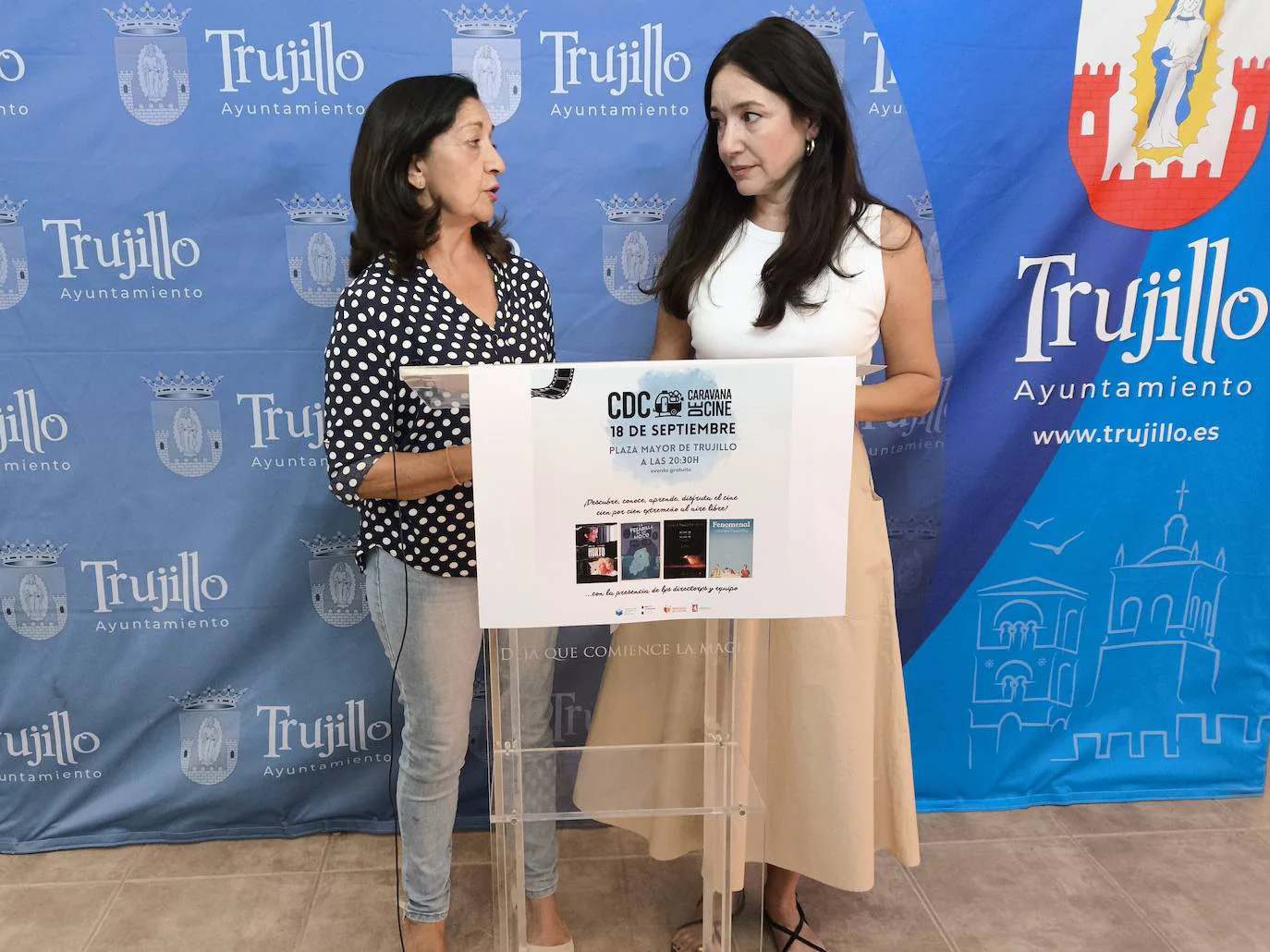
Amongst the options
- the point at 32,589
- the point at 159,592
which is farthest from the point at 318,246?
the point at 32,589

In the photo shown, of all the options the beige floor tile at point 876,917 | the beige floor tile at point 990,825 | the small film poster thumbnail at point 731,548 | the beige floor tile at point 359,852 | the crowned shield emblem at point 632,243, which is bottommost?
the beige floor tile at point 876,917

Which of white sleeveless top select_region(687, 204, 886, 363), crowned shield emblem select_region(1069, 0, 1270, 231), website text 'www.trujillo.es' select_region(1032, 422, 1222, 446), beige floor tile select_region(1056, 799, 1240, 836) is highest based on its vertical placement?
crowned shield emblem select_region(1069, 0, 1270, 231)

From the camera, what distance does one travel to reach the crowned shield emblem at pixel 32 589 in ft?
7.91

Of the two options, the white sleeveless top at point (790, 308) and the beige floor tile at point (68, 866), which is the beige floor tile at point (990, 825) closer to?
the white sleeveless top at point (790, 308)

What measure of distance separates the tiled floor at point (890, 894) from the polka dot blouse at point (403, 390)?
911mm

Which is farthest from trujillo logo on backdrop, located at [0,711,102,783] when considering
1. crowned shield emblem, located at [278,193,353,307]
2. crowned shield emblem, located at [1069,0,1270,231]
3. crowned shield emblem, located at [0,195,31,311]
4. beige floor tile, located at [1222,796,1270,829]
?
beige floor tile, located at [1222,796,1270,829]

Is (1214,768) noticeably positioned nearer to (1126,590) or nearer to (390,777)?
(1126,590)

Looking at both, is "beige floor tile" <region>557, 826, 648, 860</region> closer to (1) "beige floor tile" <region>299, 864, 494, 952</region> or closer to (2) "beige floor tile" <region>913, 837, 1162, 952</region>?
(1) "beige floor tile" <region>299, 864, 494, 952</region>

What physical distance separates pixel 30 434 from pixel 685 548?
64.7 inches

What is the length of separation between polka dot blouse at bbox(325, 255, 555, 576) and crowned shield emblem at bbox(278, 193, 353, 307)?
1.95 feet

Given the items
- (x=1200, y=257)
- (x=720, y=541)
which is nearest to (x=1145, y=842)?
(x=1200, y=257)

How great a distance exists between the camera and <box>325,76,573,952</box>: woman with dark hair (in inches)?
67.0

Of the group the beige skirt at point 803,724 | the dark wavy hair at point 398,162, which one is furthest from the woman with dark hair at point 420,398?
the beige skirt at point 803,724

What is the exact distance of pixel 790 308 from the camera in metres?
1.84
